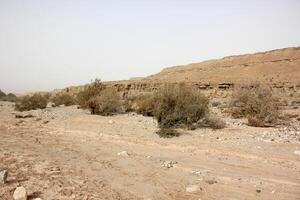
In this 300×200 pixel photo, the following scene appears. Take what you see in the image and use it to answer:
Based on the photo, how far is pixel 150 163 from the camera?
10.8 m

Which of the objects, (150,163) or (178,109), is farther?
(178,109)

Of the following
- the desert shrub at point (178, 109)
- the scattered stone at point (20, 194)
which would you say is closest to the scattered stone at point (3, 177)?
the scattered stone at point (20, 194)

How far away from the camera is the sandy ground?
8.38m

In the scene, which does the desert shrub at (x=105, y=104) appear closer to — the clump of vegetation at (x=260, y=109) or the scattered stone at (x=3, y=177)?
the clump of vegetation at (x=260, y=109)

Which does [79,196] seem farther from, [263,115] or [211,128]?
[263,115]

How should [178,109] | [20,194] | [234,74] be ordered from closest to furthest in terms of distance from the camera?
[20,194], [178,109], [234,74]

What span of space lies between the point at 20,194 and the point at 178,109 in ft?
35.7

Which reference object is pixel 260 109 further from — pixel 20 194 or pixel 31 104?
pixel 31 104

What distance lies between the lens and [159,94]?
62.4 feet

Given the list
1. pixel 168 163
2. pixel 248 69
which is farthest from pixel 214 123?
pixel 248 69

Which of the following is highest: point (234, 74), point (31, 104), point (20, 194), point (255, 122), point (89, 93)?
point (89, 93)

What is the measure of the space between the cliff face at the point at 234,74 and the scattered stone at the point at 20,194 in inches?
1686

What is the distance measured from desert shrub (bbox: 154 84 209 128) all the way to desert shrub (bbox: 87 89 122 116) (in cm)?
629

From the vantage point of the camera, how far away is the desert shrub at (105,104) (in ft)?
79.2
